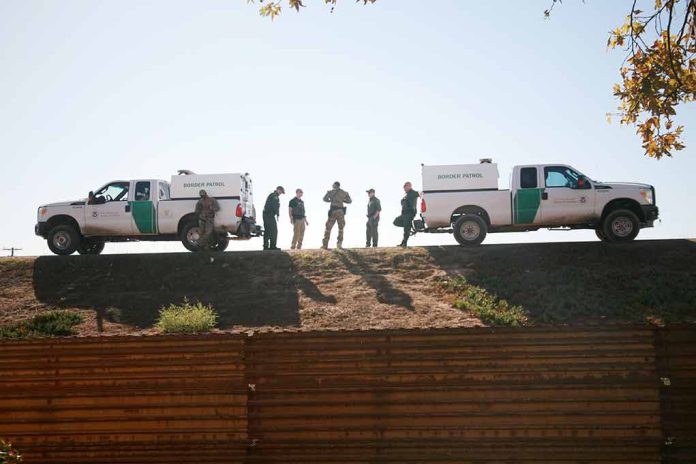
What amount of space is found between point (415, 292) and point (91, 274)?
8.48 meters

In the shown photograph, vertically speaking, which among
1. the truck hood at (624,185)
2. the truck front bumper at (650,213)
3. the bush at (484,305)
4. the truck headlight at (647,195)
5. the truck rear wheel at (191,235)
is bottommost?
the bush at (484,305)

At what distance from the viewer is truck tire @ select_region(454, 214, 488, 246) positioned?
1797 cm

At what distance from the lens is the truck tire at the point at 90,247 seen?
19.6 m

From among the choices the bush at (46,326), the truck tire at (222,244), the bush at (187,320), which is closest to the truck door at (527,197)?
the truck tire at (222,244)

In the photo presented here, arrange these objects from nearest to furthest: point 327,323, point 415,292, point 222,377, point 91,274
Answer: point 222,377 < point 327,323 < point 415,292 < point 91,274

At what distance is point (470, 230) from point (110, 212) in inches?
390

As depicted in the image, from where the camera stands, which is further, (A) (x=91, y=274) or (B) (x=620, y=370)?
(A) (x=91, y=274)

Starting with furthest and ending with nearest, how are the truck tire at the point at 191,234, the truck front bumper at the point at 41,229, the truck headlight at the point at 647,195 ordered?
the truck front bumper at the point at 41,229 < the truck tire at the point at 191,234 < the truck headlight at the point at 647,195

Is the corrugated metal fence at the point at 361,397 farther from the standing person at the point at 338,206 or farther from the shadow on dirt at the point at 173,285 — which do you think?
the standing person at the point at 338,206

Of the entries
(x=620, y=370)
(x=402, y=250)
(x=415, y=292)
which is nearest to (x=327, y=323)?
(x=415, y=292)

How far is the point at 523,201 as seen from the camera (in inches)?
704

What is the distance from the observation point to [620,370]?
6.39m

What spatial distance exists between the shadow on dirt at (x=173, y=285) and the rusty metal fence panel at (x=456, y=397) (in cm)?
707

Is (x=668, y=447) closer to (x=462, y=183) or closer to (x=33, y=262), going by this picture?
(x=462, y=183)
